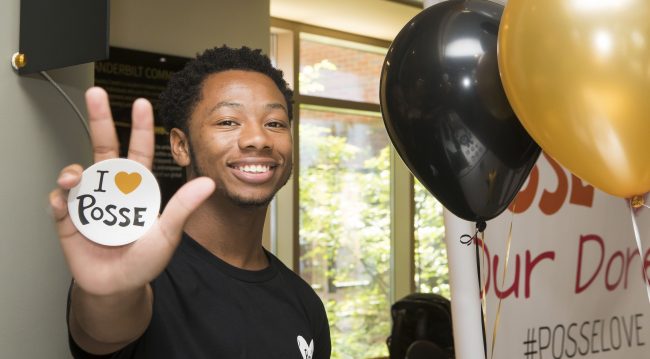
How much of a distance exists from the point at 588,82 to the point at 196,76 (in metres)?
0.71

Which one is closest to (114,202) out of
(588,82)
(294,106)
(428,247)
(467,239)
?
(588,82)

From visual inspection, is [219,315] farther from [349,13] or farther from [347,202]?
[347,202]

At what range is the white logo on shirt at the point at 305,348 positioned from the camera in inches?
52.2

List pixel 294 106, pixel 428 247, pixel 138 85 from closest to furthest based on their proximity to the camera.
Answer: pixel 138 85
pixel 294 106
pixel 428 247

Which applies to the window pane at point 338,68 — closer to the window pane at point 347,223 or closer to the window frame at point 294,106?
the window frame at point 294,106

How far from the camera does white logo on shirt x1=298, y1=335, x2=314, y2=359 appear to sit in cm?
133

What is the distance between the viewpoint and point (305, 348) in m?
1.34

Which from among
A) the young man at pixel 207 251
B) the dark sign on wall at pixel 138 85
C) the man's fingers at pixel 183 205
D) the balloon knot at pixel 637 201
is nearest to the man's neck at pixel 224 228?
the young man at pixel 207 251

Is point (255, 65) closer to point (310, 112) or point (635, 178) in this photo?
point (635, 178)

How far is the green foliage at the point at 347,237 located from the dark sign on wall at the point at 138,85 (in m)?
1.70

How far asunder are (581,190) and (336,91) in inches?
156

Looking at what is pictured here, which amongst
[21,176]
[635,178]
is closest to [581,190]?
[635,178]

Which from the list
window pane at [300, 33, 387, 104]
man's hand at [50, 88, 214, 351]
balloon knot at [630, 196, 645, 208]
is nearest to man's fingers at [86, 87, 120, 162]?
man's hand at [50, 88, 214, 351]

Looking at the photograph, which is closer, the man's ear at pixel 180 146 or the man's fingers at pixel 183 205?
the man's fingers at pixel 183 205
